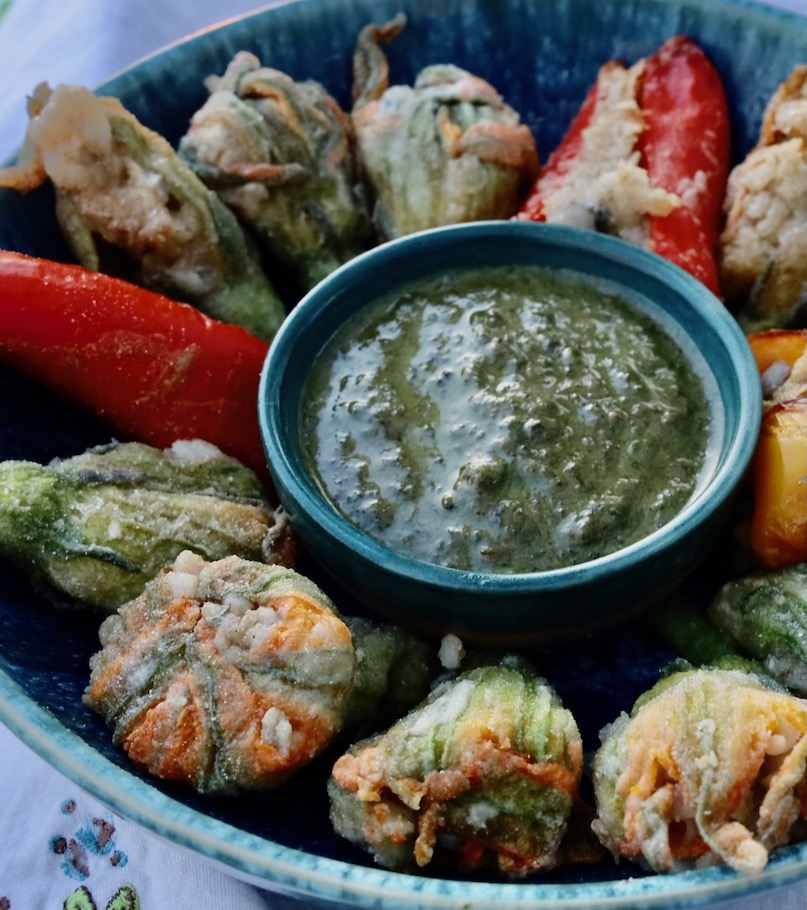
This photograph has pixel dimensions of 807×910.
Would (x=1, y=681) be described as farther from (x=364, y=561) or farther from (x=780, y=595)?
(x=780, y=595)

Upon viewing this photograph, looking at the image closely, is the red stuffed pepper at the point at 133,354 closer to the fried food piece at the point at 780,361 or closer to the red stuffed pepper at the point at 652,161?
the red stuffed pepper at the point at 652,161

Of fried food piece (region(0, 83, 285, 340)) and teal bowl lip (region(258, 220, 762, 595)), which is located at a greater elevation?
fried food piece (region(0, 83, 285, 340))

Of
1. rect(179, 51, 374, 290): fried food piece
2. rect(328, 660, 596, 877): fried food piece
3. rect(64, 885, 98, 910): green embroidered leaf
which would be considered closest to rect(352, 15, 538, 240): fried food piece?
rect(179, 51, 374, 290): fried food piece

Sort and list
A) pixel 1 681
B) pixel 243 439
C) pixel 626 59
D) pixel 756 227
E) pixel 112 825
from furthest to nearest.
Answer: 1. pixel 626 59
2. pixel 756 227
3. pixel 243 439
4. pixel 112 825
5. pixel 1 681

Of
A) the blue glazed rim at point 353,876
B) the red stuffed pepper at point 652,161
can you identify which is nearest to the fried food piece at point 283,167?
the red stuffed pepper at point 652,161

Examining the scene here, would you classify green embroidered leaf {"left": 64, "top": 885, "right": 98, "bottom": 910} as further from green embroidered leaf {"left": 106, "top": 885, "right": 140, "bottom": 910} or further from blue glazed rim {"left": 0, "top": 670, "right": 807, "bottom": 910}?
blue glazed rim {"left": 0, "top": 670, "right": 807, "bottom": 910}

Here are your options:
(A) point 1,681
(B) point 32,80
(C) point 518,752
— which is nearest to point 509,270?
(C) point 518,752

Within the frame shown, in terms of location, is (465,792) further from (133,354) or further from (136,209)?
(136,209)
